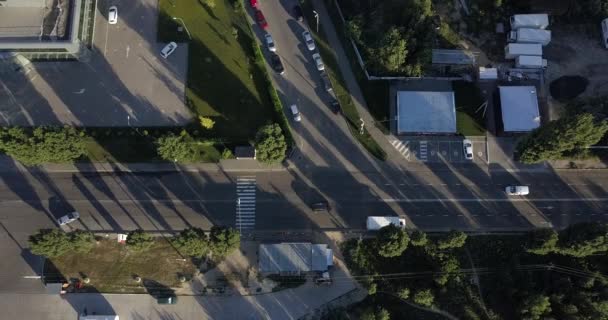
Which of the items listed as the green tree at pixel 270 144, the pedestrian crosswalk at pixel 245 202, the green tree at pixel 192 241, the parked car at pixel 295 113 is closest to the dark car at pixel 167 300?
the green tree at pixel 192 241

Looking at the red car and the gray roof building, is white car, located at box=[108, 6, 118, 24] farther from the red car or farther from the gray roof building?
the gray roof building

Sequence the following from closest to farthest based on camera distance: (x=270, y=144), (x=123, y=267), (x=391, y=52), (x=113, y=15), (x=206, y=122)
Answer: (x=270, y=144) < (x=123, y=267) < (x=391, y=52) < (x=206, y=122) < (x=113, y=15)

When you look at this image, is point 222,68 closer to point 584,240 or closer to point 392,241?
point 392,241

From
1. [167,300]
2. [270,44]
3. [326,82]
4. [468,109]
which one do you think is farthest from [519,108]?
[167,300]

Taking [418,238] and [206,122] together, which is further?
[206,122]

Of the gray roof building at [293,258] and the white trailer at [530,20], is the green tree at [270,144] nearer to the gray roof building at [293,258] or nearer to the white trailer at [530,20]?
the gray roof building at [293,258]

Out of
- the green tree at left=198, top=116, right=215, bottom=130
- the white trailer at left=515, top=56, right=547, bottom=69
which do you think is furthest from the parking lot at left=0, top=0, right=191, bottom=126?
the white trailer at left=515, top=56, right=547, bottom=69
